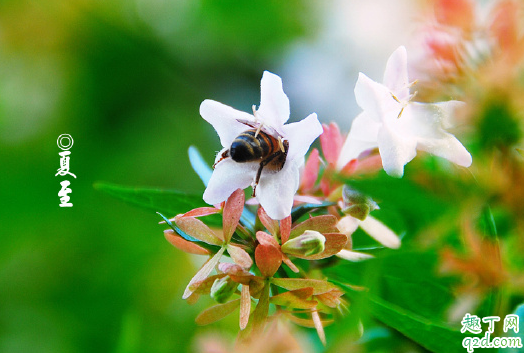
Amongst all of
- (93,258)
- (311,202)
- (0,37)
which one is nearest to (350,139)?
(311,202)

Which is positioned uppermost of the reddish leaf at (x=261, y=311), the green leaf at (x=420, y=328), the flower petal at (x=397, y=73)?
the flower petal at (x=397, y=73)

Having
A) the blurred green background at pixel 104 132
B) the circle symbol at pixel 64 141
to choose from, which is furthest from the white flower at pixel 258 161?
the blurred green background at pixel 104 132

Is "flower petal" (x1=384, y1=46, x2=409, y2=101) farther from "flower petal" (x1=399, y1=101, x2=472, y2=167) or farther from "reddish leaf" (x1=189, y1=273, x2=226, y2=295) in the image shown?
"reddish leaf" (x1=189, y1=273, x2=226, y2=295)

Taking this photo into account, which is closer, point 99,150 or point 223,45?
point 99,150

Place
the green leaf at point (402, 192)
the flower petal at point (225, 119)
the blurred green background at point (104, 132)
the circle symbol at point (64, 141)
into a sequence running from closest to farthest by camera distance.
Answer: the green leaf at point (402, 192)
the flower petal at point (225, 119)
the circle symbol at point (64, 141)
the blurred green background at point (104, 132)

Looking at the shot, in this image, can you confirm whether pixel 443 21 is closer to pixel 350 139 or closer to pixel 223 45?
pixel 350 139

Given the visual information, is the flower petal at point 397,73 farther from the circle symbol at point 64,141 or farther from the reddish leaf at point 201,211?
the circle symbol at point 64,141

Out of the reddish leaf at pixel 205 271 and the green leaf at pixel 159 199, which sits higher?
the green leaf at pixel 159 199
